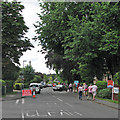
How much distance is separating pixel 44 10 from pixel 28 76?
56.6 meters

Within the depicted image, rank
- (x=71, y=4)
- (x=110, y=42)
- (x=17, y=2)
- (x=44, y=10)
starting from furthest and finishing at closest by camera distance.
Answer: (x=17, y=2) < (x=44, y=10) < (x=71, y=4) < (x=110, y=42)

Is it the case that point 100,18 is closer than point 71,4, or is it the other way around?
point 100,18

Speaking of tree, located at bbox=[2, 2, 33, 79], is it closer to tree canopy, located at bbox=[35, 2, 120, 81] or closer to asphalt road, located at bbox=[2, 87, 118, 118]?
tree canopy, located at bbox=[35, 2, 120, 81]

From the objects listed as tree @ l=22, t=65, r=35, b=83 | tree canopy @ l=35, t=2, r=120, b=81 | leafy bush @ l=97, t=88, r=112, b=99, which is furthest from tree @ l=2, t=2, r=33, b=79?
tree @ l=22, t=65, r=35, b=83

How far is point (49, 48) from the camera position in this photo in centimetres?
3581

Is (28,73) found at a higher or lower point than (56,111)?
higher

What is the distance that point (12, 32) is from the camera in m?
40.1

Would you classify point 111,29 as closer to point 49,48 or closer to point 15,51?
point 49,48

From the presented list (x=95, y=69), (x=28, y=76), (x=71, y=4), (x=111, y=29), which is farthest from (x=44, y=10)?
(x=28, y=76)

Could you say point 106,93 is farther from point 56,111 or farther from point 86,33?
point 56,111

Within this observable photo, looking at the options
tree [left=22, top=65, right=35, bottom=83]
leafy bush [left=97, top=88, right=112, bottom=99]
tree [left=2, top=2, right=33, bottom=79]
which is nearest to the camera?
leafy bush [left=97, top=88, right=112, bottom=99]

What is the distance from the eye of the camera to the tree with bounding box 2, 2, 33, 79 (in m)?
39.2

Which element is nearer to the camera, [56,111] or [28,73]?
[56,111]

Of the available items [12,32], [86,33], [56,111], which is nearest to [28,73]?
[12,32]
